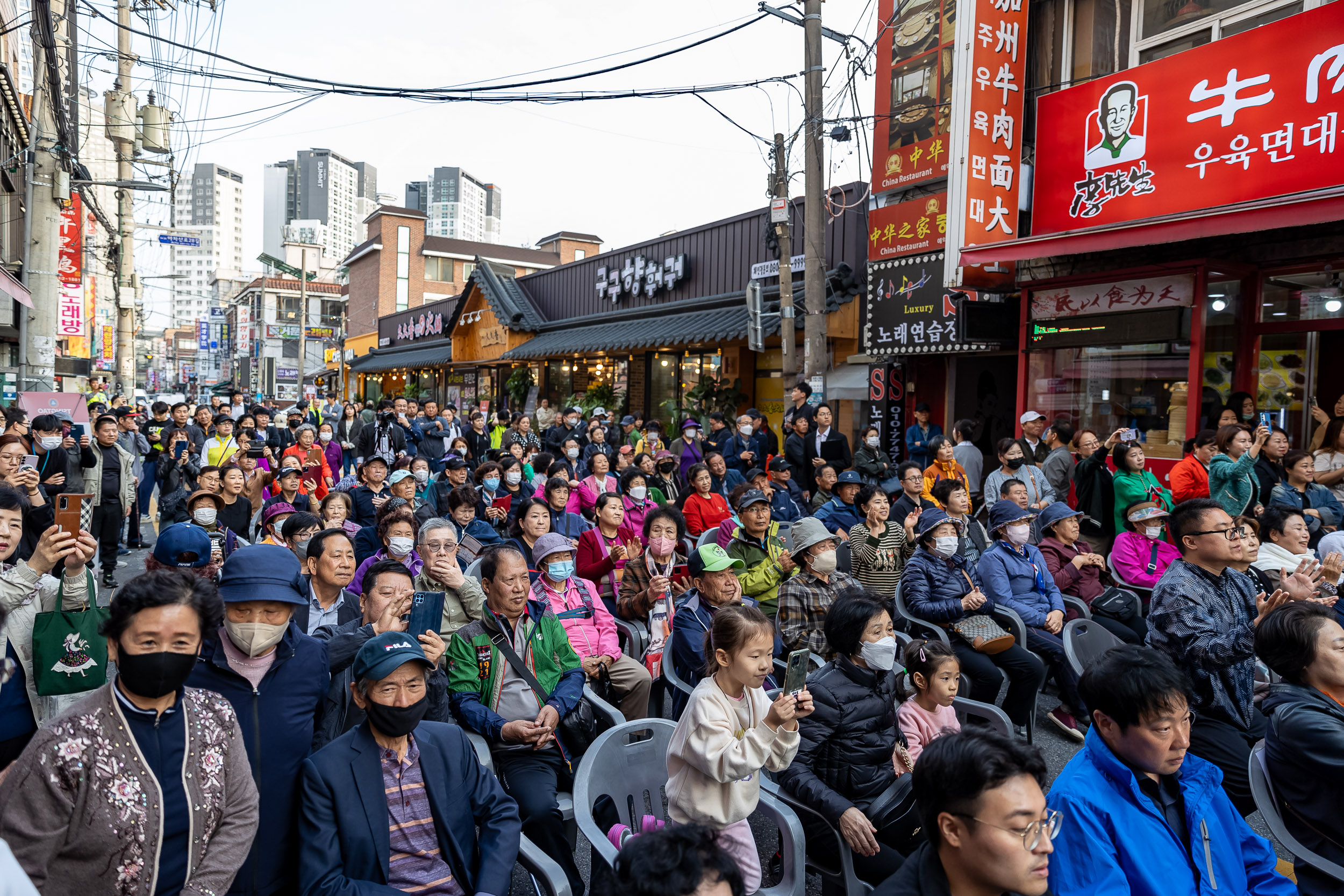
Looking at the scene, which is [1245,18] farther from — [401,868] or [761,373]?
[401,868]

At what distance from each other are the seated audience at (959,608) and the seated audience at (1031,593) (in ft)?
0.56

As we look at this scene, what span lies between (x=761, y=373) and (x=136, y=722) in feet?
44.2

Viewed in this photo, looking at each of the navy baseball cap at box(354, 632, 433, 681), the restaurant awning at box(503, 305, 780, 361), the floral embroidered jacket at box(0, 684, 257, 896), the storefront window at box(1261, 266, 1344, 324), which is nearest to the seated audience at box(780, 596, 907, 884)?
the navy baseball cap at box(354, 632, 433, 681)

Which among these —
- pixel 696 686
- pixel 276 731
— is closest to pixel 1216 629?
pixel 696 686

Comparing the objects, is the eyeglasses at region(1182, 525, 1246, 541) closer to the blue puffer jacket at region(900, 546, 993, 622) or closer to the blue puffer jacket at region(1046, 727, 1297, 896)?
the blue puffer jacket at region(900, 546, 993, 622)

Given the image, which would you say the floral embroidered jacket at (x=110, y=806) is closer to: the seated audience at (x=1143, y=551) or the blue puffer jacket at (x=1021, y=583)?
the blue puffer jacket at (x=1021, y=583)

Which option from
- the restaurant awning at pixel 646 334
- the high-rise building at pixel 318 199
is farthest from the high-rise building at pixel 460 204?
the restaurant awning at pixel 646 334

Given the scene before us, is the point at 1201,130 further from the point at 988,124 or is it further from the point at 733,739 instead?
the point at 733,739

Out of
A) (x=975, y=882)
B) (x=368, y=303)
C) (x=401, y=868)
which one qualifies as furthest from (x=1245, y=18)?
(x=368, y=303)

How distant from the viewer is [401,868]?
2.49 meters

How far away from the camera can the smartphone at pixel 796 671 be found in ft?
8.75

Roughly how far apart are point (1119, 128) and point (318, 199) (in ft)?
557

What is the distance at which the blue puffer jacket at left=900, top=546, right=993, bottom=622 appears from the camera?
5.02 m

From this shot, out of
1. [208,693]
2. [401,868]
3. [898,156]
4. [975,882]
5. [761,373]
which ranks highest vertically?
[898,156]
